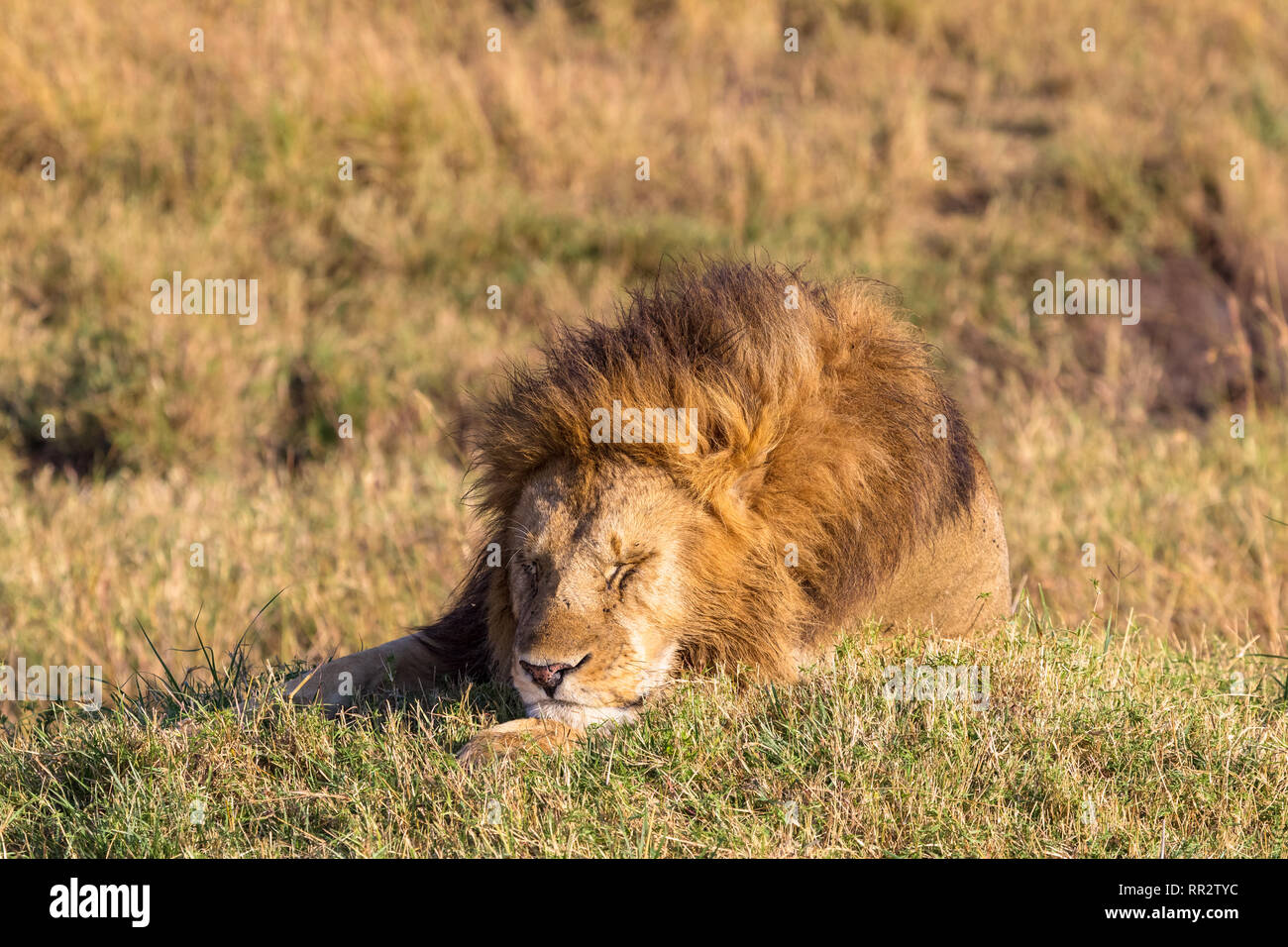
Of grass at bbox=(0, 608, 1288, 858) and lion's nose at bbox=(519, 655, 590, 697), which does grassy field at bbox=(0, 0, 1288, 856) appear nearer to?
grass at bbox=(0, 608, 1288, 858)

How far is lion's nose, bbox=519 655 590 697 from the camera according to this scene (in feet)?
10.3

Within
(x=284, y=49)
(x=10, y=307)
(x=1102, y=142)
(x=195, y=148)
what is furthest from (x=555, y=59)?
(x=10, y=307)

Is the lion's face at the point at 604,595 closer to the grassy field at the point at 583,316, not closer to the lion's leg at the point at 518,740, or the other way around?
the lion's leg at the point at 518,740

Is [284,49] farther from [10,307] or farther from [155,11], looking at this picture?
[10,307]

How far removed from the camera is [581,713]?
10.6 ft

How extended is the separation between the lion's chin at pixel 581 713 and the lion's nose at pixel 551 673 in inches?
2.3

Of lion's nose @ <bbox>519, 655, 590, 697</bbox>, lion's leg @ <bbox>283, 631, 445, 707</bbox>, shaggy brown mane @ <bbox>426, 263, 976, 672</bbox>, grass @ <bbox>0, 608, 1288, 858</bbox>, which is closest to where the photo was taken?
grass @ <bbox>0, 608, 1288, 858</bbox>

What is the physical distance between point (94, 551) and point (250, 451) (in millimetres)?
1787

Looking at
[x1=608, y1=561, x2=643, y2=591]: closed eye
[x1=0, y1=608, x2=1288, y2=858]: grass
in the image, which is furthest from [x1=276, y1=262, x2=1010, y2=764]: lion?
[x1=0, y1=608, x2=1288, y2=858]: grass

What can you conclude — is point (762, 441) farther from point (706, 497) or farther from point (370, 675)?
point (370, 675)

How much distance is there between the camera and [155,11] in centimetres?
1177

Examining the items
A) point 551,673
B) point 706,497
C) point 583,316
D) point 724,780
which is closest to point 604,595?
point 551,673

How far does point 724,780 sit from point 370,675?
117 cm

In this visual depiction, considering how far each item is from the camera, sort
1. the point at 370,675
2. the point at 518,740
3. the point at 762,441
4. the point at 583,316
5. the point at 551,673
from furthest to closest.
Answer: the point at 583,316, the point at 370,675, the point at 762,441, the point at 518,740, the point at 551,673
